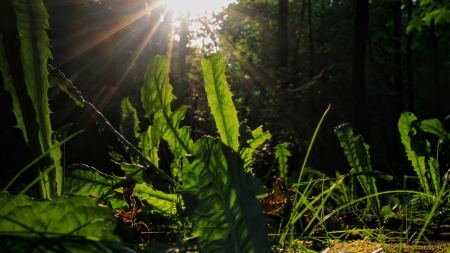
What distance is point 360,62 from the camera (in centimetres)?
1222

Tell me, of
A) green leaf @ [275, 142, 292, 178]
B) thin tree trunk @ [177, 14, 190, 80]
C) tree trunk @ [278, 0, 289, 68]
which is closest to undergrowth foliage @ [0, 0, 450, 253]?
green leaf @ [275, 142, 292, 178]

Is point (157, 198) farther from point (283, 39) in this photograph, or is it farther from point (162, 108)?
point (283, 39)

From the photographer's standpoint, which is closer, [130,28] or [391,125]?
[130,28]

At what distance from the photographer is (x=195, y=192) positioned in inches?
33.0

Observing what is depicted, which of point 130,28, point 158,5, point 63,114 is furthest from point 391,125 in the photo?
point 63,114

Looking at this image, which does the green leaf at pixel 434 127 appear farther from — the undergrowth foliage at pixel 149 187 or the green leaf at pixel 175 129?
the green leaf at pixel 175 129

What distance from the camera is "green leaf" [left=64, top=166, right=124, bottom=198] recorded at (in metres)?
1.27

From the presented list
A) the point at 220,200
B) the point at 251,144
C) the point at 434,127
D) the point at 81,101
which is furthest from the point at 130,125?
the point at 434,127

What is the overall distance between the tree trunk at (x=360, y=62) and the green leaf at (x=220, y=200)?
1069 centimetres

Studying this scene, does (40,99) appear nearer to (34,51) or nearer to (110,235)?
(34,51)

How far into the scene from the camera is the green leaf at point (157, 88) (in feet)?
4.25

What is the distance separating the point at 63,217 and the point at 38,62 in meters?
0.50

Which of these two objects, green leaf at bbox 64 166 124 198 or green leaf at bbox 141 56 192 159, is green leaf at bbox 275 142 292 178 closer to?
green leaf at bbox 141 56 192 159

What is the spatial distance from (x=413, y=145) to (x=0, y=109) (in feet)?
12.6
